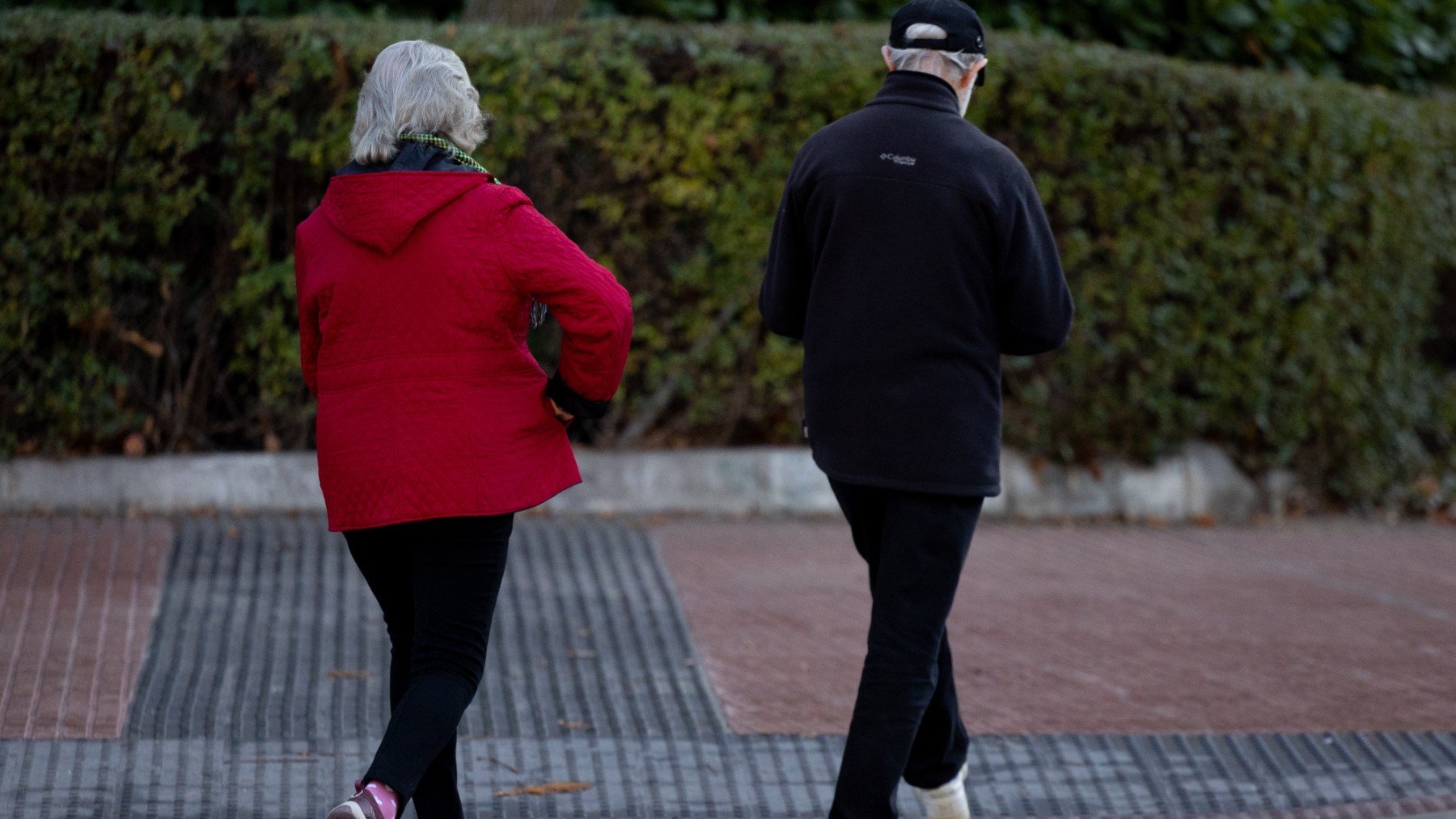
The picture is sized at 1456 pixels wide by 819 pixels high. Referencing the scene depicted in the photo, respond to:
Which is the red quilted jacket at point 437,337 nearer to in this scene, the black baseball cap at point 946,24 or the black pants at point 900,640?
the black pants at point 900,640

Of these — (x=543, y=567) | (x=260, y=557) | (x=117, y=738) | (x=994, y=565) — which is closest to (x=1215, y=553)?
(x=994, y=565)

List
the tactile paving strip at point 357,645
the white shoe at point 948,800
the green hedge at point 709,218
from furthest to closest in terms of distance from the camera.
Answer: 1. the green hedge at point 709,218
2. the tactile paving strip at point 357,645
3. the white shoe at point 948,800

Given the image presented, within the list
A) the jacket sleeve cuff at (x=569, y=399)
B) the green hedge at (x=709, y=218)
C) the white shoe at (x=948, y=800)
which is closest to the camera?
the jacket sleeve cuff at (x=569, y=399)

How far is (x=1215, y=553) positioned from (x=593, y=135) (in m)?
3.35

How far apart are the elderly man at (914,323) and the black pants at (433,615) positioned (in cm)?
78

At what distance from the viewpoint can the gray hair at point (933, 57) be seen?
11.1 feet

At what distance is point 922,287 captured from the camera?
3.30 meters

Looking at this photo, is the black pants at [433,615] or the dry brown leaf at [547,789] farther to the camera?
the dry brown leaf at [547,789]

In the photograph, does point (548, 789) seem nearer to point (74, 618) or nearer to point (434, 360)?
point (434, 360)

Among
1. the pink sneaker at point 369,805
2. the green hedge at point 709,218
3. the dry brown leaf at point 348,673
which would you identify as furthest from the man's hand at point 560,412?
the green hedge at point 709,218

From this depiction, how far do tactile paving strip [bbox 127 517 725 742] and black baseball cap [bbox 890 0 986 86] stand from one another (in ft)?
6.90

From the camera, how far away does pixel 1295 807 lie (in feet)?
13.8

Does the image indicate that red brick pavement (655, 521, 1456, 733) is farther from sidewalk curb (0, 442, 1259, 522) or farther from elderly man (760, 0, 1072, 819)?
elderly man (760, 0, 1072, 819)

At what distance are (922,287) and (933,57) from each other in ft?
1.66
